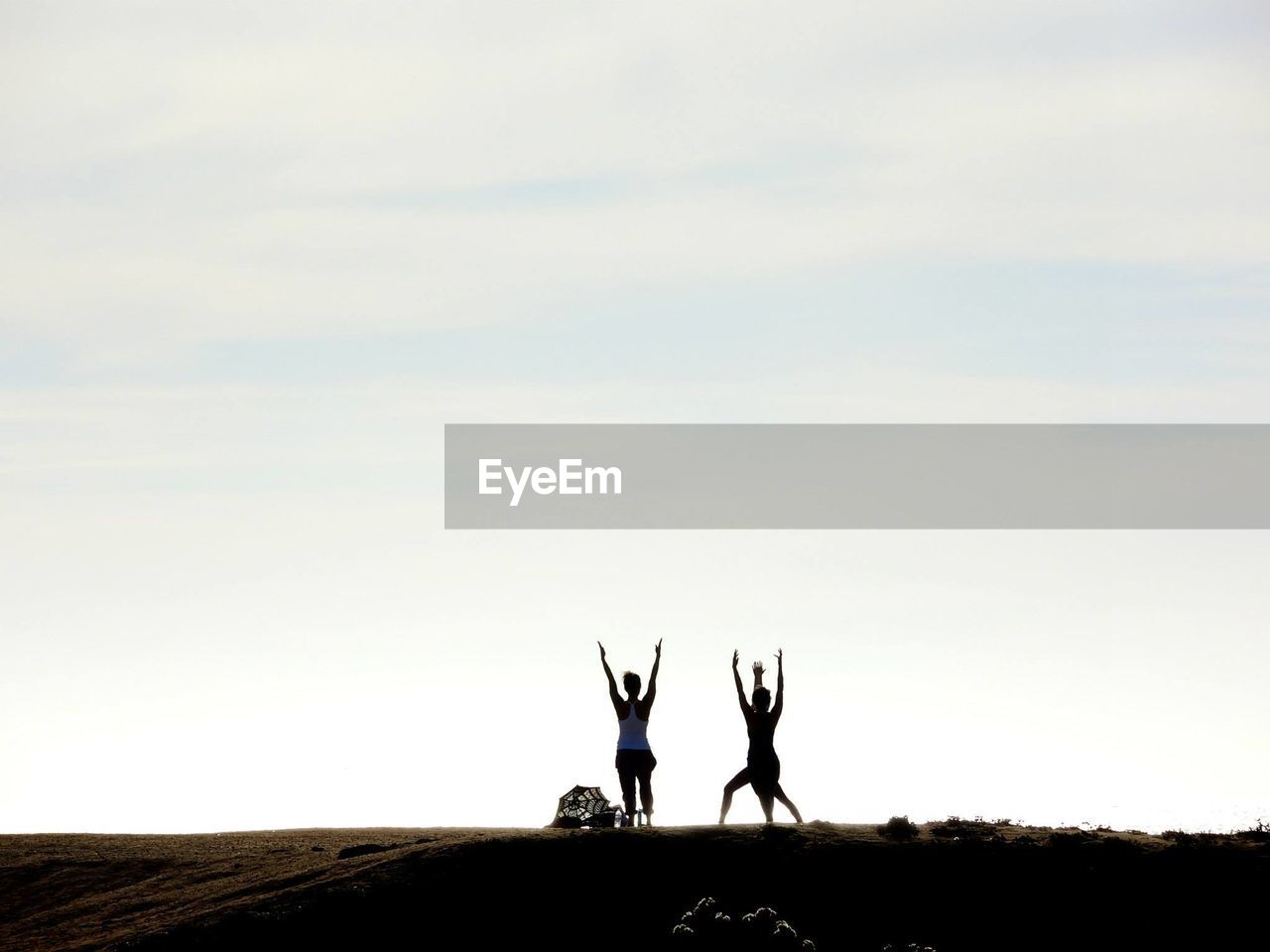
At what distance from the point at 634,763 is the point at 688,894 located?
2778 millimetres

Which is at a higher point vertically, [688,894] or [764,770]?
[764,770]

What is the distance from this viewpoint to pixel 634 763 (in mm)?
31109

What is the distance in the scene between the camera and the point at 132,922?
29641 mm

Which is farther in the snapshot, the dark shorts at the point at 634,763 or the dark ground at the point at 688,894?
the dark shorts at the point at 634,763

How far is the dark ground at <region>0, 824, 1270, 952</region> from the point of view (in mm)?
28203

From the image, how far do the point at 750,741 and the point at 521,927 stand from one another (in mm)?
4993

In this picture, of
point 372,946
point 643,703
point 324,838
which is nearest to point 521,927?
point 372,946

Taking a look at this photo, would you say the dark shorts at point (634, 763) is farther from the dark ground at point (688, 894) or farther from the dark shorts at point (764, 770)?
the dark shorts at point (764, 770)

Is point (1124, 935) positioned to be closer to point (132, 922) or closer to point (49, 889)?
point (132, 922)

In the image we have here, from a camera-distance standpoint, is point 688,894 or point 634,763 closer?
point 688,894

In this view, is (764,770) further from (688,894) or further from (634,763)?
(688,894)

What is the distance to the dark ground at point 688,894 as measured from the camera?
92.5 ft

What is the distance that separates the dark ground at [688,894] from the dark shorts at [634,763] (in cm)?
101

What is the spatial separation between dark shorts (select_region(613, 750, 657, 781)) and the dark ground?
101 cm
